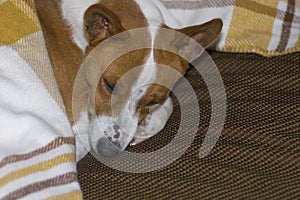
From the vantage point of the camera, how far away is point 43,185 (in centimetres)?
167

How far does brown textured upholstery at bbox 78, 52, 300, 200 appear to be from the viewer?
1816 millimetres

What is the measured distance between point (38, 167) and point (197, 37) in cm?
71

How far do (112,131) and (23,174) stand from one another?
1.32 ft

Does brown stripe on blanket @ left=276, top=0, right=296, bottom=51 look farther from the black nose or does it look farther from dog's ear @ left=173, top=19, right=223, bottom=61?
the black nose

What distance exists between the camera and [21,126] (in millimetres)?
1756

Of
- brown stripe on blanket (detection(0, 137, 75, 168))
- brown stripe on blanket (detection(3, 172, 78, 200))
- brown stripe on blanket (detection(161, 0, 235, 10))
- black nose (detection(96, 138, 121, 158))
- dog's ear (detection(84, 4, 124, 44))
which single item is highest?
dog's ear (detection(84, 4, 124, 44))

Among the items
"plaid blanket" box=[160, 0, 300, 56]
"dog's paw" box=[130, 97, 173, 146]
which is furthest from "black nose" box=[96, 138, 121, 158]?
"plaid blanket" box=[160, 0, 300, 56]

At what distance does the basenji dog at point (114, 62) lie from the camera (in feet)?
6.51

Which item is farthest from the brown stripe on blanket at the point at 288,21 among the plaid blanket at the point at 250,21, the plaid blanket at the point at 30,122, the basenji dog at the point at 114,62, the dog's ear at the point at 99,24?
the plaid blanket at the point at 30,122

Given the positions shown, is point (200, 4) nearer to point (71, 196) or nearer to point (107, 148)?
point (107, 148)

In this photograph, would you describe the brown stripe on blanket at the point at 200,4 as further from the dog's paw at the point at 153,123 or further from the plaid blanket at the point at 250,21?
the dog's paw at the point at 153,123

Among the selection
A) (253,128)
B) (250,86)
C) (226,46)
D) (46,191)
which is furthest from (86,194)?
(226,46)

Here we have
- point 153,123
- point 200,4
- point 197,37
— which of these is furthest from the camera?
point 200,4

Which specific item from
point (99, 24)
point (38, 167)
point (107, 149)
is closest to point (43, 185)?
point (38, 167)
